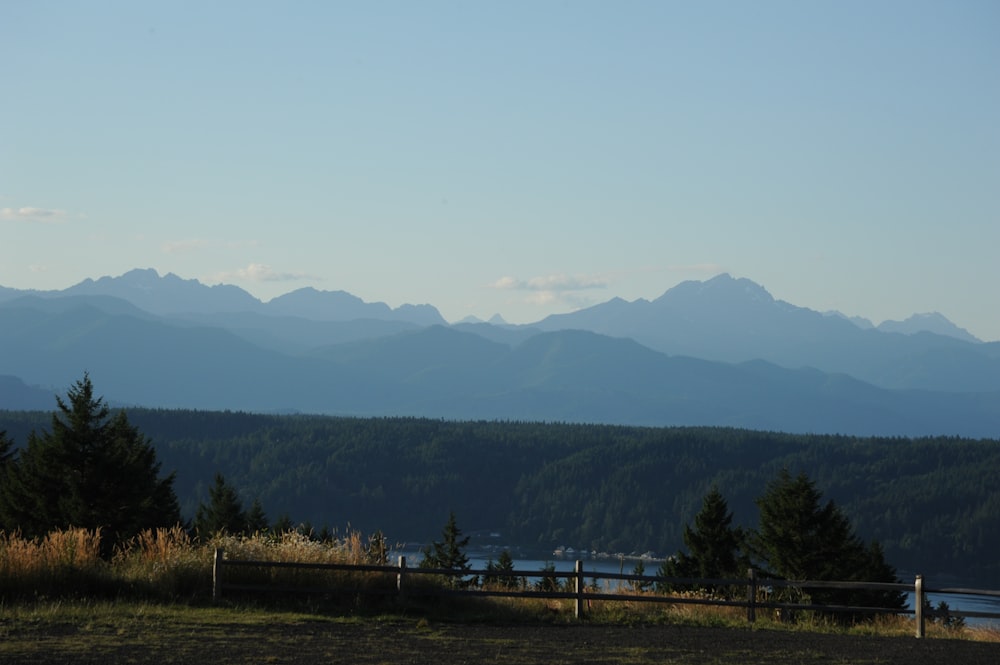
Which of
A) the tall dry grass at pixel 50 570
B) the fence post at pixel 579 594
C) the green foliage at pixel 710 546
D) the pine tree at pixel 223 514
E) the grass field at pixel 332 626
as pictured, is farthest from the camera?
the pine tree at pixel 223 514

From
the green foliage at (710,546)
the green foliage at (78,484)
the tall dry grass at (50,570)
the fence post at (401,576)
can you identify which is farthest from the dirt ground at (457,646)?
the green foliage at (710,546)

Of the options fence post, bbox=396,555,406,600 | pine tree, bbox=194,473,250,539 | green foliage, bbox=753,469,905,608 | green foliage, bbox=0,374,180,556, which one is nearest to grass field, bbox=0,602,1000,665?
fence post, bbox=396,555,406,600

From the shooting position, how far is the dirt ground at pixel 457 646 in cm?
1789

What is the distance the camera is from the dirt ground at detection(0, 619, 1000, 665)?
58.7 ft

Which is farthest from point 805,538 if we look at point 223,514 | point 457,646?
point 457,646

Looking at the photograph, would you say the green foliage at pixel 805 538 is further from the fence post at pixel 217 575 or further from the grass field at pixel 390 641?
the fence post at pixel 217 575

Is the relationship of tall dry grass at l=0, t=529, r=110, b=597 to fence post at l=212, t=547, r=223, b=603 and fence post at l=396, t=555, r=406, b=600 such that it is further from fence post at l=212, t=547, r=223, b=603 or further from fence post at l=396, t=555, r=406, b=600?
fence post at l=396, t=555, r=406, b=600

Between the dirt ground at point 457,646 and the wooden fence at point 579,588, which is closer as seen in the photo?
the dirt ground at point 457,646

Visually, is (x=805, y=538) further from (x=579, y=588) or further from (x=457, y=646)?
(x=457, y=646)

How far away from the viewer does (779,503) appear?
70.0m

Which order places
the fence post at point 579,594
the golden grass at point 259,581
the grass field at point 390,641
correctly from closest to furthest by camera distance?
1. the grass field at point 390,641
2. the golden grass at point 259,581
3. the fence post at point 579,594

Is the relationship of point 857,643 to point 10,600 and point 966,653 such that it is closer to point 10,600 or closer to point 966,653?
point 966,653

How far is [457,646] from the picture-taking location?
20.0m

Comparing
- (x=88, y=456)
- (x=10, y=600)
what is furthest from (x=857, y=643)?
(x=88, y=456)
